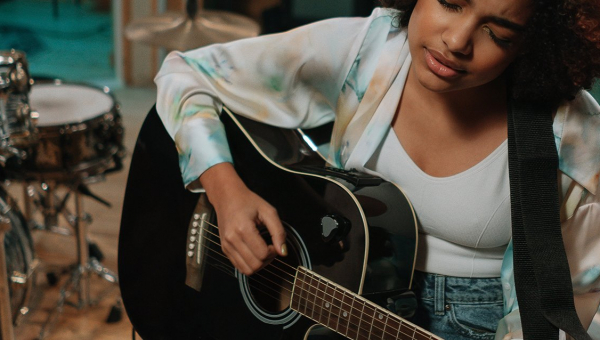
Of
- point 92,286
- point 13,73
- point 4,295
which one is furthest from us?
point 92,286

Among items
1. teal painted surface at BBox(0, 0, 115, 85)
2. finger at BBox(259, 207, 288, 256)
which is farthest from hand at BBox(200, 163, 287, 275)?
teal painted surface at BBox(0, 0, 115, 85)

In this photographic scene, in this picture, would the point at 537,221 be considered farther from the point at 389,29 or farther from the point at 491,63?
the point at 389,29

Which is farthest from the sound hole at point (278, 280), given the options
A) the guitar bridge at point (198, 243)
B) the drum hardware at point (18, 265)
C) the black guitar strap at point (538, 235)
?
the drum hardware at point (18, 265)

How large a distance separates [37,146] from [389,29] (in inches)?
43.3

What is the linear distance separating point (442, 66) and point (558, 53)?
0.16 meters

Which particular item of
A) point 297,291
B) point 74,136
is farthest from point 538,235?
point 74,136

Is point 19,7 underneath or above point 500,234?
underneath

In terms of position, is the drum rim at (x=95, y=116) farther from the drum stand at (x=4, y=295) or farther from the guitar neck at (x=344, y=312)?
the guitar neck at (x=344, y=312)

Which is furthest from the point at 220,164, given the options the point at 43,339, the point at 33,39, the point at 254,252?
the point at 33,39

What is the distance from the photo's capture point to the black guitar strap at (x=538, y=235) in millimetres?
926

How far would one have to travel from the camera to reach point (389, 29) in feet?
3.62

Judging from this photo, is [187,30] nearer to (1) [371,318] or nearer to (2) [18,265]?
(2) [18,265]

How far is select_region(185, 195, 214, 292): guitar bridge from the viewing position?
3.84 ft

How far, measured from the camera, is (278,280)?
106 centimetres
